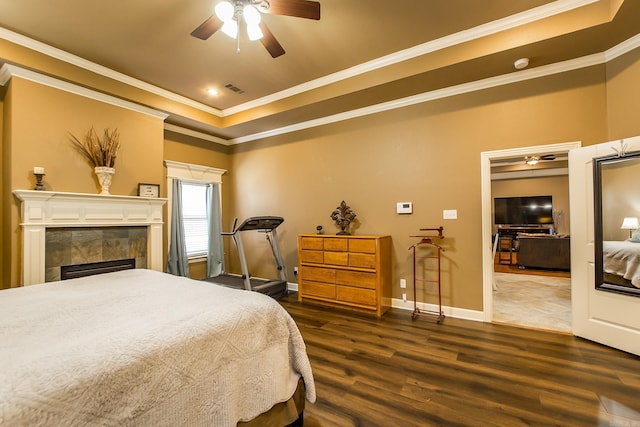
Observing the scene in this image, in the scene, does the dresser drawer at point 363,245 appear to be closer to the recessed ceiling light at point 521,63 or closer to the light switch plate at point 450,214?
the light switch plate at point 450,214

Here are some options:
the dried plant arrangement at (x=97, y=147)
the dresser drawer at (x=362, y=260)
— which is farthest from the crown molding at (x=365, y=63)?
the dresser drawer at (x=362, y=260)

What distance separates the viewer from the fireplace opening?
3289mm

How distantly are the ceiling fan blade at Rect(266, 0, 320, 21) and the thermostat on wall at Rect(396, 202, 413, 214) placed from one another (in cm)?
254

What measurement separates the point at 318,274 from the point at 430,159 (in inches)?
88.3

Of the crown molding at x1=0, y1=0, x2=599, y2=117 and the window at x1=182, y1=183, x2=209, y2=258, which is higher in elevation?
the crown molding at x1=0, y1=0, x2=599, y2=117

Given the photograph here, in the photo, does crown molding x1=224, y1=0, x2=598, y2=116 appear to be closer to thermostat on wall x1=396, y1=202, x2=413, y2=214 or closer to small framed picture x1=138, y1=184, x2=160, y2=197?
thermostat on wall x1=396, y1=202, x2=413, y2=214

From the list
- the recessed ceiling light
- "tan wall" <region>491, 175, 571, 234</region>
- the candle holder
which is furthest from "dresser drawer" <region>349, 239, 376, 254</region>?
"tan wall" <region>491, 175, 571, 234</region>

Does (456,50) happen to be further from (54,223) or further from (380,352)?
(54,223)

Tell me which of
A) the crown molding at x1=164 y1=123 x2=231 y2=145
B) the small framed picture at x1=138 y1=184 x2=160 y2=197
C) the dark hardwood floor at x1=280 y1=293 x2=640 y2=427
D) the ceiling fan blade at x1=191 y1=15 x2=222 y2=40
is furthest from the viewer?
the crown molding at x1=164 y1=123 x2=231 y2=145

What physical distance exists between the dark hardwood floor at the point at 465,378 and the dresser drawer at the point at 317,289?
0.75 metres

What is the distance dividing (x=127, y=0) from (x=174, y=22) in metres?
0.38

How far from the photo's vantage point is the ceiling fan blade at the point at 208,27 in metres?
2.22

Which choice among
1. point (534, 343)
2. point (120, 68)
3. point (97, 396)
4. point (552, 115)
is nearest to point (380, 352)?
point (534, 343)

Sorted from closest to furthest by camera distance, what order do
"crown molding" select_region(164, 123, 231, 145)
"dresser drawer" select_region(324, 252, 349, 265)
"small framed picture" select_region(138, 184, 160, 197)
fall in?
"dresser drawer" select_region(324, 252, 349, 265), "small framed picture" select_region(138, 184, 160, 197), "crown molding" select_region(164, 123, 231, 145)
